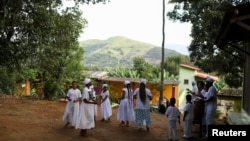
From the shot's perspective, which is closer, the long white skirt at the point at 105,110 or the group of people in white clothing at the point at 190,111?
the group of people in white clothing at the point at 190,111

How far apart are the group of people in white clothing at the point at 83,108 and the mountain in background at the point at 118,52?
70.6 metres

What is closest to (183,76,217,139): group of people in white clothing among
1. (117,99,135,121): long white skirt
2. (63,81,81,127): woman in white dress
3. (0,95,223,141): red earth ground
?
(0,95,223,141): red earth ground

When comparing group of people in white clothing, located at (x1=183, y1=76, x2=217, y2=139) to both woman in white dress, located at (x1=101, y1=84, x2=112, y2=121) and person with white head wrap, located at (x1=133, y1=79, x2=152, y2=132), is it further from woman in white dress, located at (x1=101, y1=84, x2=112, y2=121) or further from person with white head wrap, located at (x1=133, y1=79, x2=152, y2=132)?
woman in white dress, located at (x1=101, y1=84, x2=112, y2=121)

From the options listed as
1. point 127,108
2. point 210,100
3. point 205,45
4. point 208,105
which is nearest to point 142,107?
point 127,108

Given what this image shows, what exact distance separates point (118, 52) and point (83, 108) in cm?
9672

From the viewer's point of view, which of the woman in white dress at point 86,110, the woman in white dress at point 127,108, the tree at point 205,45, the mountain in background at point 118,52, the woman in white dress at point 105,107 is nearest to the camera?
the woman in white dress at point 86,110

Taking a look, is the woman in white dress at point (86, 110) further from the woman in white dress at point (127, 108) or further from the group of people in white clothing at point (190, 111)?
the woman in white dress at point (127, 108)

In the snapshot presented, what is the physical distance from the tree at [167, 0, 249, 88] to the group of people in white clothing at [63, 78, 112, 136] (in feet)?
22.9

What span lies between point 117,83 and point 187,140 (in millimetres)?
25840

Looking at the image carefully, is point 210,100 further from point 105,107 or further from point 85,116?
point 105,107

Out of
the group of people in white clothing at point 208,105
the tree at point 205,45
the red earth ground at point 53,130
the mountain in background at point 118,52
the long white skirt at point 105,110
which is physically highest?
the mountain in background at point 118,52

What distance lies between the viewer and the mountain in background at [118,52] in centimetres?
9232

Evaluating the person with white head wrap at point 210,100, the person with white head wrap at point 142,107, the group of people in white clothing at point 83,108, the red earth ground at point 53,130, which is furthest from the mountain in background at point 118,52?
the person with white head wrap at point 210,100

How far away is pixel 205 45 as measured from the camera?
19.5 m
